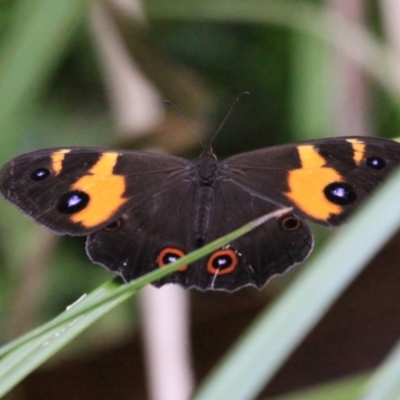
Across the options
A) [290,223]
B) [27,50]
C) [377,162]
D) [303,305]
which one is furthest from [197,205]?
[303,305]

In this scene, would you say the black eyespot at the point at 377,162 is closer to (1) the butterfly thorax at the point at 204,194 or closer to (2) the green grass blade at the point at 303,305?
(1) the butterfly thorax at the point at 204,194

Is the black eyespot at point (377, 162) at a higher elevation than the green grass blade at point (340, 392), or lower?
higher

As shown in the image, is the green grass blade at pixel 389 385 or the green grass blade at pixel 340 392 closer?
the green grass blade at pixel 389 385

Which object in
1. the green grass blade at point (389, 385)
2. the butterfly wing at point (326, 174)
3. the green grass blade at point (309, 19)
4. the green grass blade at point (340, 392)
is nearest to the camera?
the green grass blade at point (389, 385)

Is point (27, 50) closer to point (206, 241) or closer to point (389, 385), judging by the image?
point (206, 241)

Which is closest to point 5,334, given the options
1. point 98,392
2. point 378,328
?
point 98,392

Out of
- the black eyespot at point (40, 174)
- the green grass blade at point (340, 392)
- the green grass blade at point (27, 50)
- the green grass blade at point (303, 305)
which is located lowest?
the green grass blade at point (340, 392)

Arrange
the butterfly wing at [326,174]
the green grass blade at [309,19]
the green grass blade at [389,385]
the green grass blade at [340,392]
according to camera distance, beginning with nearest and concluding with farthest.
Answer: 1. the green grass blade at [389,385]
2. the butterfly wing at [326,174]
3. the green grass blade at [340,392]
4. the green grass blade at [309,19]

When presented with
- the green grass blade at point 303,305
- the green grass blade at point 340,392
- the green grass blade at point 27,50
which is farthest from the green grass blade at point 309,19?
the green grass blade at point 303,305
